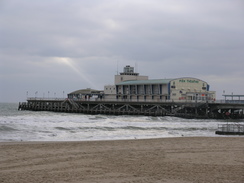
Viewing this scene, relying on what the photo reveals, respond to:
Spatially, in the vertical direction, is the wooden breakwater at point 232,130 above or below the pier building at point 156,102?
below

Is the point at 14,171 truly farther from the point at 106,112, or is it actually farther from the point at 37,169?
the point at 106,112

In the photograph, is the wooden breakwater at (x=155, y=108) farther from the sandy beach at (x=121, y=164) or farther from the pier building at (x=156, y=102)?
the sandy beach at (x=121, y=164)

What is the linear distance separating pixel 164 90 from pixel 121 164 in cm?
5445

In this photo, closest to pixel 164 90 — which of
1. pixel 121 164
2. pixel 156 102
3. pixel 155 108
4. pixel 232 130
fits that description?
pixel 155 108

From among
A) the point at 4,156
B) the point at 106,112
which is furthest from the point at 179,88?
the point at 4,156

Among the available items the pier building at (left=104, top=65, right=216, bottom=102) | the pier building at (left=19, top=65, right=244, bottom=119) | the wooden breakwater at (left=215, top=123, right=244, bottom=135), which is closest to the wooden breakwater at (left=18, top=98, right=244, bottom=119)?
the pier building at (left=19, top=65, right=244, bottom=119)

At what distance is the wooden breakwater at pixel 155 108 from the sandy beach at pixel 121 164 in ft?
127

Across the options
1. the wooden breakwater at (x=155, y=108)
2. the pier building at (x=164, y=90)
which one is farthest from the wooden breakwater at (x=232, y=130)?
the pier building at (x=164, y=90)

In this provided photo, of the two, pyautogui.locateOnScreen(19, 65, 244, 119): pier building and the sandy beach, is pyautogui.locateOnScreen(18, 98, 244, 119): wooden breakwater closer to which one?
Result: pyautogui.locateOnScreen(19, 65, 244, 119): pier building

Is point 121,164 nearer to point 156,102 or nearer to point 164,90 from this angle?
point 156,102

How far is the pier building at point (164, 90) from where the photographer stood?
214 feet

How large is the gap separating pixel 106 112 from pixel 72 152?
162ft

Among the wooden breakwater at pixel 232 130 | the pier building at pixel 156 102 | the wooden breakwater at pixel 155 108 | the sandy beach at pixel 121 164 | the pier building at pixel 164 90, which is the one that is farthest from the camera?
the pier building at pixel 164 90

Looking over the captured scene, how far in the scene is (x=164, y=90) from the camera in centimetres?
6694
